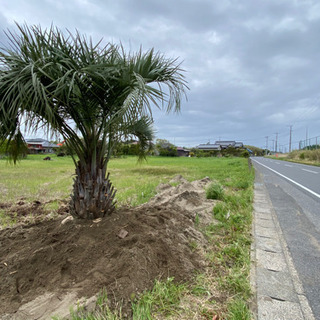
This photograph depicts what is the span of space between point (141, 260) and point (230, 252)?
1147 millimetres

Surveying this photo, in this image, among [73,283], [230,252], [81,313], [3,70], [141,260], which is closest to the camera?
[81,313]

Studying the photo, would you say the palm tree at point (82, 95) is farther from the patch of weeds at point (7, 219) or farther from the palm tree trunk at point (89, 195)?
the patch of weeds at point (7, 219)

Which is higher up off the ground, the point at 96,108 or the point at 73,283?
the point at 96,108

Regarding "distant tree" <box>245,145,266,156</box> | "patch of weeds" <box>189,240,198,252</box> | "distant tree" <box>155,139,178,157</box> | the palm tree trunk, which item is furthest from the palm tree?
"distant tree" <box>245,145,266,156</box>

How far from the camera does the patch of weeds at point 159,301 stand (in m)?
1.46

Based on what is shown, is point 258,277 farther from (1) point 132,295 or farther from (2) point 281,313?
(1) point 132,295

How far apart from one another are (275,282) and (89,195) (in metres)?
2.30

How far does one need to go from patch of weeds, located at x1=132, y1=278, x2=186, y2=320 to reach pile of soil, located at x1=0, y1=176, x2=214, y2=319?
74 mm

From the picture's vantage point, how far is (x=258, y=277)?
6.66 feet

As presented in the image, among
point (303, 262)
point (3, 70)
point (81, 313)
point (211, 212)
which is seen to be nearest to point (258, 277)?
point (303, 262)

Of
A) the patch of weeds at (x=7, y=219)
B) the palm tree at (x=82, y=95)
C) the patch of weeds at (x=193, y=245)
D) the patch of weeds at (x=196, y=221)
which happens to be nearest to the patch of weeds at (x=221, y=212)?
the patch of weeds at (x=196, y=221)

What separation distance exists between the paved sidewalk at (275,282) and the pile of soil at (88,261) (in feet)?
1.94

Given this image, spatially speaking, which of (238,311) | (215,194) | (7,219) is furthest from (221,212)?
(7,219)

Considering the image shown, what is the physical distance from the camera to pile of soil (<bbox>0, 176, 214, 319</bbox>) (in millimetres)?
1597
